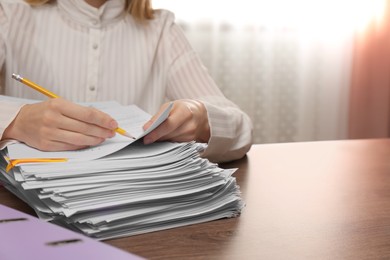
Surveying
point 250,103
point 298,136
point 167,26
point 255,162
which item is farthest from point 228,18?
point 255,162

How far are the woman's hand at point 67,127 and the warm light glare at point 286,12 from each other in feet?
6.07

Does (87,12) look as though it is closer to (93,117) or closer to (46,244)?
(93,117)

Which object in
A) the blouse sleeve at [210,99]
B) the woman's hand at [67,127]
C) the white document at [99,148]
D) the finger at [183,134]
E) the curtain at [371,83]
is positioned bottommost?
the curtain at [371,83]

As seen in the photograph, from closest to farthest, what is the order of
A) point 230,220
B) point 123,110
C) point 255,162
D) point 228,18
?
point 230,220 < point 123,110 < point 255,162 < point 228,18

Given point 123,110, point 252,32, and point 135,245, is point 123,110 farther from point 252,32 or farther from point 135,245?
point 252,32

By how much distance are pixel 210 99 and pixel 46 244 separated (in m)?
0.92

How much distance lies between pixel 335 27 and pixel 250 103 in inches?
22.2

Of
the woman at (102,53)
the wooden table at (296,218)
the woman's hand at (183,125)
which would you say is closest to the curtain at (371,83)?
the woman at (102,53)

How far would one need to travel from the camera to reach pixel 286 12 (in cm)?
281

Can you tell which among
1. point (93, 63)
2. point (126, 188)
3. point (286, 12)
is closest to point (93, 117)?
point (126, 188)

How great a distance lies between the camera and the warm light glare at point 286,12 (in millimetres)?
2658

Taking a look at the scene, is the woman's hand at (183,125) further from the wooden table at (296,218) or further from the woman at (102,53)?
the woman at (102,53)

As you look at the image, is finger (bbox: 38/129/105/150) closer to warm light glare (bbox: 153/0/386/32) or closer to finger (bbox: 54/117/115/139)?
finger (bbox: 54/117/115/139)

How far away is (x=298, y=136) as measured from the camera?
118 inches
